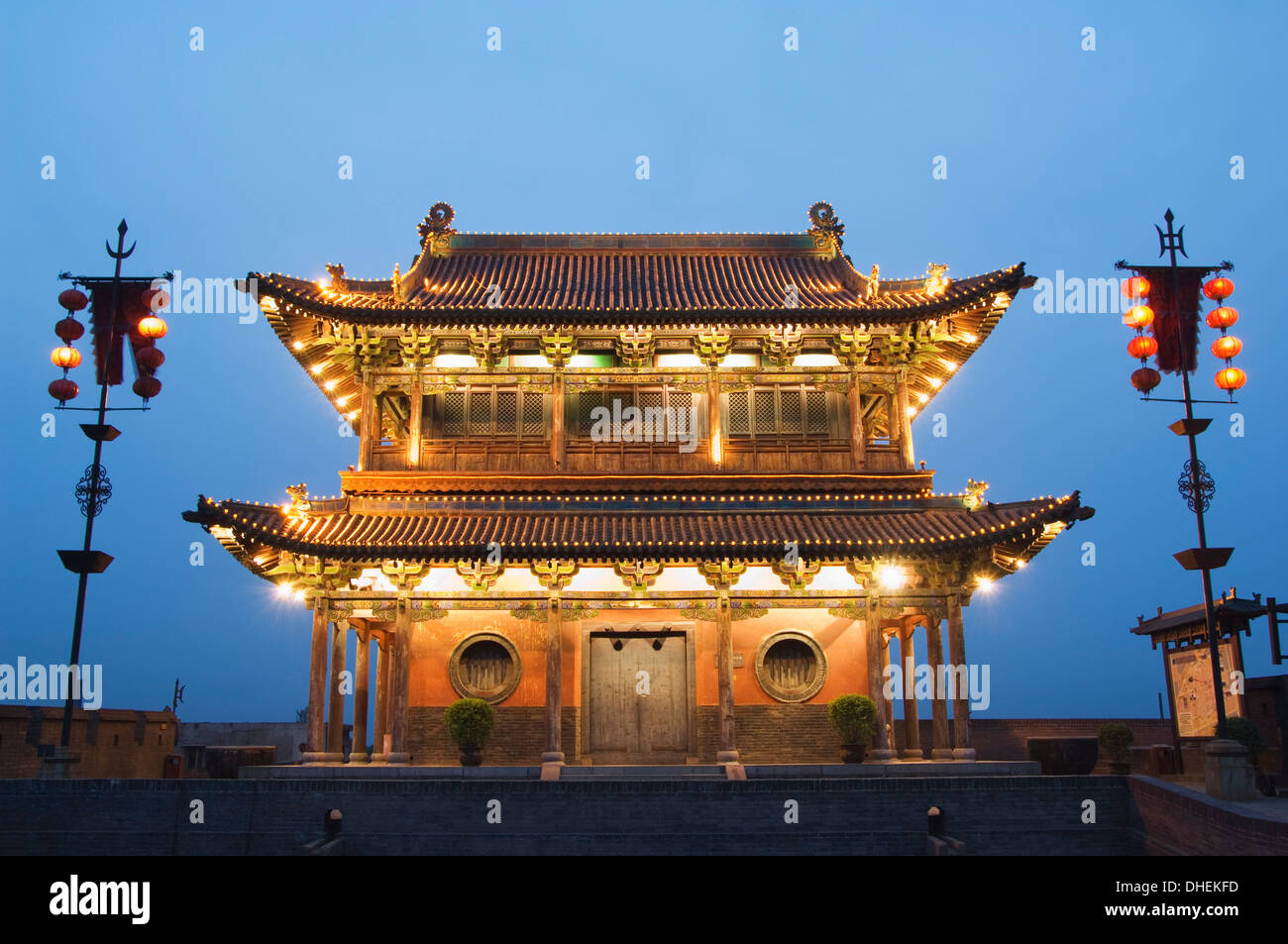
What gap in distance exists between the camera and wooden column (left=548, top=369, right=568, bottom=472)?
20359 millimetres

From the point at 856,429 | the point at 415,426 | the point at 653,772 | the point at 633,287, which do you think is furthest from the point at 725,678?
the point at 633,287

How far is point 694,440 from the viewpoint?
20859 mm

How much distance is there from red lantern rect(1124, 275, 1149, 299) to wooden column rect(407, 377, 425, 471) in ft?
46.2

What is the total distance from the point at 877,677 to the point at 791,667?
72.2 inches

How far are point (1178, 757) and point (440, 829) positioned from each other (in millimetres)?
17141

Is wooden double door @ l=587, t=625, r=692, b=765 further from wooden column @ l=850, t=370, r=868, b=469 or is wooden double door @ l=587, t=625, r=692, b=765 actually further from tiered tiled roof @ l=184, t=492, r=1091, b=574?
wooden column @ l=850, t=370, r=868, b=469

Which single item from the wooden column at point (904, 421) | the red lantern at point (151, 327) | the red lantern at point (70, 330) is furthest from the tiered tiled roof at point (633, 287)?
the red lantern at point (70, 330)

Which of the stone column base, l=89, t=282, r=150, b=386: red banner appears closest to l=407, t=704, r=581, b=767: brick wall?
l=89, t=282, r=150, b=386: red banner

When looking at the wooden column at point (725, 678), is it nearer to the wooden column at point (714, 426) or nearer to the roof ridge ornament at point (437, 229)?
the wooden column at point (714, 426)

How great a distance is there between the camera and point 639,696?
19.0 metres

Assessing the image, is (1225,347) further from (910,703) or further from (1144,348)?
(910,703)

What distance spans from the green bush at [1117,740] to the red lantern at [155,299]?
19453 millimetres
